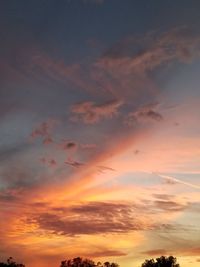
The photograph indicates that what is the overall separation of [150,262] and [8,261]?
6311 cm

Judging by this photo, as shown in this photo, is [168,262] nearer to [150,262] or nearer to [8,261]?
[150,262]

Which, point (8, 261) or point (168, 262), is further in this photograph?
point (8, 261)

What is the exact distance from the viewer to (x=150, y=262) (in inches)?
6161

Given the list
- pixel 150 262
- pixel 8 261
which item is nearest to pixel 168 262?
pixel 150 262

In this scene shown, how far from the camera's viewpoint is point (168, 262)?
493ft

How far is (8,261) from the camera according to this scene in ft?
605

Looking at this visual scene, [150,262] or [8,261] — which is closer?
[150,262]

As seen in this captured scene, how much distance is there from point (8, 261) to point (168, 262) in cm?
7093

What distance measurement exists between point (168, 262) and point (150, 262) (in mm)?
8371
